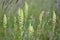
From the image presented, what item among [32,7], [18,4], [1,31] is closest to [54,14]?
[32,7]

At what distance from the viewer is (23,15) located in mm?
1795

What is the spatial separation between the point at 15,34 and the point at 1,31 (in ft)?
0.64

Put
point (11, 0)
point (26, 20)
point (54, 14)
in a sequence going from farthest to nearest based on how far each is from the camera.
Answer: point (11, 0), point (26, 20), point (54, 14)

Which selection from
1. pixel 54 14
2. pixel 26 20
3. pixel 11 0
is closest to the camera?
pixel 54 14

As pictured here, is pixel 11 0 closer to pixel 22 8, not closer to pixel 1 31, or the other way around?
pixel 22 8

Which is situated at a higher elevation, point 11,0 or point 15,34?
point 11,0

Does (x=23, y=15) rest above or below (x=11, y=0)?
below

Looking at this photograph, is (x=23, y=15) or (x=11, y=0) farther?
(x=11, y=0)

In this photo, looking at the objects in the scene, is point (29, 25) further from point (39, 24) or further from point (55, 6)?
point (55, 6)

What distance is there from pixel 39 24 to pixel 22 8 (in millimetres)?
228

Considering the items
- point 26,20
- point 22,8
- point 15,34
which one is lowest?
point 15,34

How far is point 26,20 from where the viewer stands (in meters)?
1.83

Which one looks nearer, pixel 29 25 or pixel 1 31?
pixel 29 25

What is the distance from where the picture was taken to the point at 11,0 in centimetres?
196
